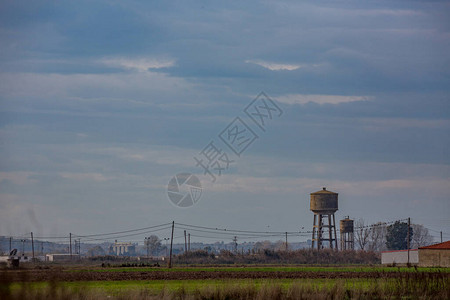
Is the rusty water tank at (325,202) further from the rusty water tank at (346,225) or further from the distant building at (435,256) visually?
the distant building at (435,256)

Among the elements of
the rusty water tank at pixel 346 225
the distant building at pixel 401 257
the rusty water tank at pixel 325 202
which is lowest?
the distant building at pixel 401 257

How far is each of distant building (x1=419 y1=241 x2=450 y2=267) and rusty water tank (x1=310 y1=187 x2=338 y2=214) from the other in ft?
106

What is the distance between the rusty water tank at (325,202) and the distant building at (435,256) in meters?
32.2

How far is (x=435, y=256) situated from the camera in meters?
93.6

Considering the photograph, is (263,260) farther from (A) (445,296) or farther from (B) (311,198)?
(A) (445,296)

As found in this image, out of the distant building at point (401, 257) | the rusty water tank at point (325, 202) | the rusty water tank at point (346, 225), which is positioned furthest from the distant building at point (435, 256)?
the rusty water tank at point (346, 225)

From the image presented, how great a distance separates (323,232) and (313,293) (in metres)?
101

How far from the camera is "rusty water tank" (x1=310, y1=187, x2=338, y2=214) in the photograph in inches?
4948

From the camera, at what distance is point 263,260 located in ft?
411

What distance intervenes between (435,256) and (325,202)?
3413 cm

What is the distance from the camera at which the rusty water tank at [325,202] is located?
412 feet

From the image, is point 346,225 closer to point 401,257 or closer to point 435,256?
point 401,257

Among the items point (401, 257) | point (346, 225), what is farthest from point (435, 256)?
point (346, 225)

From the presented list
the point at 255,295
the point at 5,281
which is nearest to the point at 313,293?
the point at 255,295
